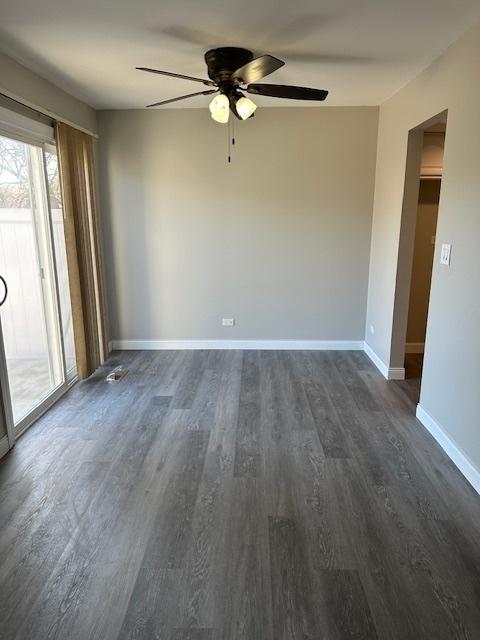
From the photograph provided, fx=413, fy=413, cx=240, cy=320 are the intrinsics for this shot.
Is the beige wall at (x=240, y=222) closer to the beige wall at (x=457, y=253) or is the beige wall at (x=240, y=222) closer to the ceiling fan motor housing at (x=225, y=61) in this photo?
the beige wall at (x=457, y=253)

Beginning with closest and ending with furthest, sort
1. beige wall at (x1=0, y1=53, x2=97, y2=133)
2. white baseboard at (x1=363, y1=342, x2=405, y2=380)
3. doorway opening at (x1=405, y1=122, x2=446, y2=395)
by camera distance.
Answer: beige wall at (x1=0, y1=53, x2=97, y2=133) → white baseboard at (x1=363, y1=342, x2=405, y2=380) → doorway opening at (x1=405, y1=122, x2=446, y2=395)

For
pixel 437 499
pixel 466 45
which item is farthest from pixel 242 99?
pixel 437 499

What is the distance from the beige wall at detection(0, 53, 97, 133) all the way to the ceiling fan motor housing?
134 cm

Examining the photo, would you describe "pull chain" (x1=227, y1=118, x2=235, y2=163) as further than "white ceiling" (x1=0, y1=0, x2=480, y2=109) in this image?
Yes

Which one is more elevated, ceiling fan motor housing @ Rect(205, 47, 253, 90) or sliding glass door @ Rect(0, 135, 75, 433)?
ceiling fan motor housing @ Rect(205, 47, 253, 90)

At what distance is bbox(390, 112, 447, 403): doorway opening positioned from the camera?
3578 mm

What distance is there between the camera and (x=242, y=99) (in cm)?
268

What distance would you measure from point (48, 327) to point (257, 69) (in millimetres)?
2649

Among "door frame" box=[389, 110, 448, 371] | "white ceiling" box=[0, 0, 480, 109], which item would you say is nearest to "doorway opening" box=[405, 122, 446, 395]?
"door frame" box=[389, 110, 448, 371]

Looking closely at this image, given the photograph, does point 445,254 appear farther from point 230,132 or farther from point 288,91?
point 230,132

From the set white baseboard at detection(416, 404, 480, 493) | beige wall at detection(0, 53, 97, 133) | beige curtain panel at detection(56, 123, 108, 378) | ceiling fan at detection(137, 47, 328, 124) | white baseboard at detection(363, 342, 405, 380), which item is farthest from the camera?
white baseboard at detection(363, 342, 405, 380)

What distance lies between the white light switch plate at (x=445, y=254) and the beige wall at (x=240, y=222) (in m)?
1.80

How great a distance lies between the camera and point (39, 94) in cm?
318

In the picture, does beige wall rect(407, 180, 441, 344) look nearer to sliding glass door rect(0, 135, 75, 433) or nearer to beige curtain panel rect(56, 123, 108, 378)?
A: beige curtain panel rect(56, 123, 108, 378)
